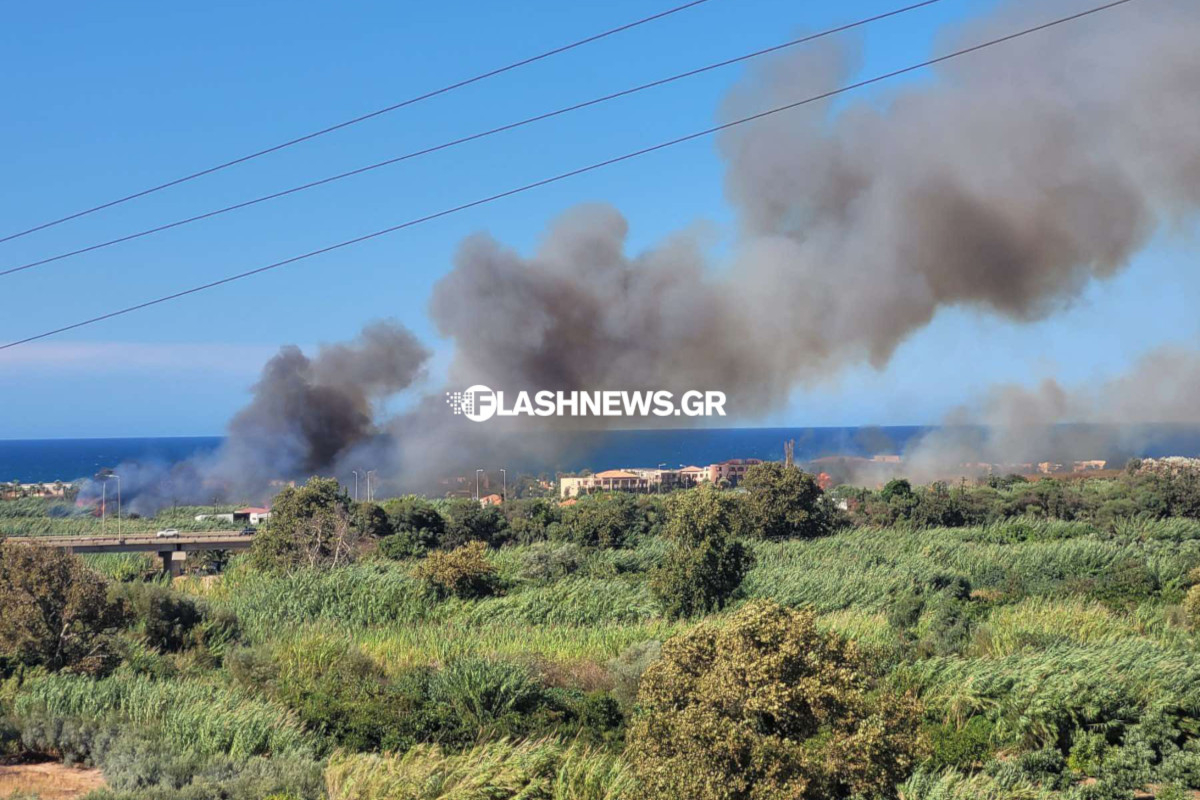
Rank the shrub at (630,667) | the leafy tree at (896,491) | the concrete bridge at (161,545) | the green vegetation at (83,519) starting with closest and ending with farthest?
the shrub at (630,667) → the concrete bridge at (161,545) → the leafy tree at (896,491) → the green vegetation at (83,519)

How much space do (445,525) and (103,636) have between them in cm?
1970

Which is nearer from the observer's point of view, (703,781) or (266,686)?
(703,781)

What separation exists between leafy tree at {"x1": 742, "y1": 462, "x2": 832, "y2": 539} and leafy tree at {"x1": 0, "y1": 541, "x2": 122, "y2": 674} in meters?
21.6

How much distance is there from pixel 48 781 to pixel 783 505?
84.3 feet

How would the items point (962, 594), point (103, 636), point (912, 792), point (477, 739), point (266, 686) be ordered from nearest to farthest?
1. point (912, 792)
2. point (477, 739)
3. point (266, 686)
4. point (103, 636)
5. point (962, 594)

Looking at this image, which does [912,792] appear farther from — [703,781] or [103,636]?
[103,636]

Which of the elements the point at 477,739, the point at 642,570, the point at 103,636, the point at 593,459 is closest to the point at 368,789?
the point at 477,739

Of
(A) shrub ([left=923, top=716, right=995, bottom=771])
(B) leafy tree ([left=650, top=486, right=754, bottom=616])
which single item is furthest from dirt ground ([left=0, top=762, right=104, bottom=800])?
(B) leafy tree ([left=650, top=486, right=754, bottom=616])

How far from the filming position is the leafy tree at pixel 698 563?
22.0m

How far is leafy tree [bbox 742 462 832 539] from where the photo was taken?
34.3 m

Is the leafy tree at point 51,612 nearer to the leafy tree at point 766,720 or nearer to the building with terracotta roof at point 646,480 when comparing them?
the leafy tree at point 766,720

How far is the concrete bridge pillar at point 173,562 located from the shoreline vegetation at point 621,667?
3.49ft

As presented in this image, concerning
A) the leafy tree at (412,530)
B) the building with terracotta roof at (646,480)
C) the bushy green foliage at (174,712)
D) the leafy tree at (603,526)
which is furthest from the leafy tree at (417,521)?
the building with terracotta roof at (646,480)

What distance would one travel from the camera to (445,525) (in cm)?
3616
